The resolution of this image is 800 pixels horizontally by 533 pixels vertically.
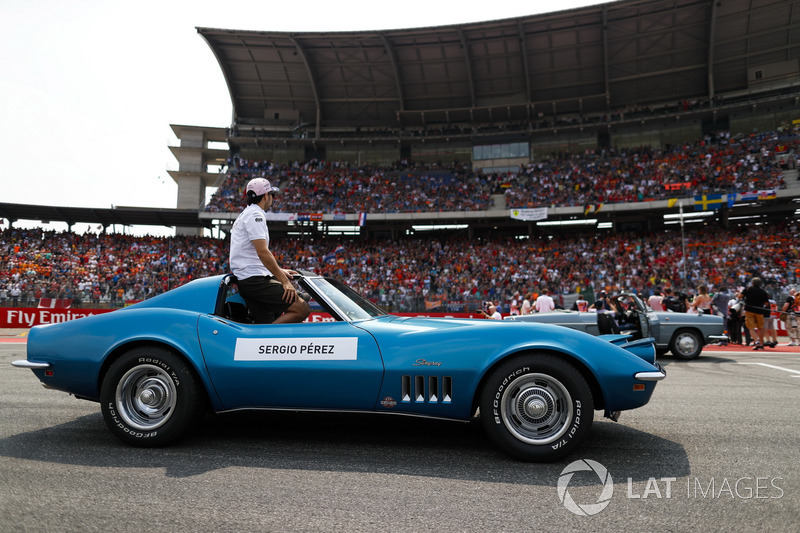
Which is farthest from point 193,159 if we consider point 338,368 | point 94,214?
point 338,368

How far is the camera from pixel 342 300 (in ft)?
12.2

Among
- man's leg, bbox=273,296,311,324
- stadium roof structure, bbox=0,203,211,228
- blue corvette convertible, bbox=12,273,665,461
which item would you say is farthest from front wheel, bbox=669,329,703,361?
stadium roof structure, bbox=0,203,211,228

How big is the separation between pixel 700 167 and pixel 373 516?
32.0 metres

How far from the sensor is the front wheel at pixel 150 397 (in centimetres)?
328

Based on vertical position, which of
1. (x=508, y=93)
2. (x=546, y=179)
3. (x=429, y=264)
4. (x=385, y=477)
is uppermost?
(x=508, y=93)

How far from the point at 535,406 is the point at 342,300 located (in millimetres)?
1597

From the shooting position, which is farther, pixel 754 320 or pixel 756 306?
pixel 754 320

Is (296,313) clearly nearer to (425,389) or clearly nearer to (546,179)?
(425,389)

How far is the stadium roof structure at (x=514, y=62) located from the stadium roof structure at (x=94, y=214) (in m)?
10.1

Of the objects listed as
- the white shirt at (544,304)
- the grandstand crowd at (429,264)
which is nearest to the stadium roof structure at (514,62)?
the grandstand crowd at (429,264)

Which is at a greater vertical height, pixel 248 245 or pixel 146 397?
pixel 248 245

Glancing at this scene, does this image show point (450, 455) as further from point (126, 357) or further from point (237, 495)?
point (126, 357)

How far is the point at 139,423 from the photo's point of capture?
10.9 feet

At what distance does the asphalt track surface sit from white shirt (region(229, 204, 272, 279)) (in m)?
1.25
